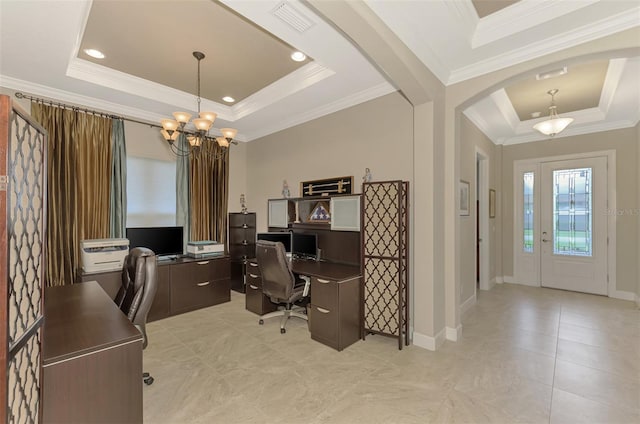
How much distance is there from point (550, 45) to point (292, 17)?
6.93ft

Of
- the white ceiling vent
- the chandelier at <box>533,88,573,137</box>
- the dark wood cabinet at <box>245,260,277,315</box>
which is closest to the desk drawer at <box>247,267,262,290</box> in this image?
the dark wood cabinet at <box>245,260,277,315</box>

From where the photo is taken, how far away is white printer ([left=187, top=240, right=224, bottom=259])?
13.4ft

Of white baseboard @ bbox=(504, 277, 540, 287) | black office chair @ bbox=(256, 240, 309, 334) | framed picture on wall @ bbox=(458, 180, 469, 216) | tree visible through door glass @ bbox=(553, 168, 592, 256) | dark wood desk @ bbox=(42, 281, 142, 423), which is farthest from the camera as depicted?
white baseboard @ bbox=(504, 277, 540, 287)

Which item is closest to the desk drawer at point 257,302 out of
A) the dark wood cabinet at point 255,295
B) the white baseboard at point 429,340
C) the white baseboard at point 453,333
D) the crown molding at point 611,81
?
the dark wood cabinet at point 255,295

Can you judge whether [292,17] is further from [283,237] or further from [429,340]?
[429,340]

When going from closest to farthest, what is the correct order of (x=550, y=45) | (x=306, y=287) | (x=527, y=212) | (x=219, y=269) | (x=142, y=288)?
(x=142, y=288) → (x=550, y=45) → (x=306, y=287) → (x=219, y=269) → (x=527, y=212)

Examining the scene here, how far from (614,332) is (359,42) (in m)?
4.09

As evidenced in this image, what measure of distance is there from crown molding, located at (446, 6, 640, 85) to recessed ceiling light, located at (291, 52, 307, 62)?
1.53 m

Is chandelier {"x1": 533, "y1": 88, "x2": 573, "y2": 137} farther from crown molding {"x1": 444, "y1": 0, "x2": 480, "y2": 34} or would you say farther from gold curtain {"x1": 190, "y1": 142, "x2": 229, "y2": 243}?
gold curtain {"x1": 190, "y1": 142, "x2": 229, "y2": 243}

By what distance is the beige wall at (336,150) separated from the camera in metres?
3.19

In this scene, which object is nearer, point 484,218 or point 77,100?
point 77,100

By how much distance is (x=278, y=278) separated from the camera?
3207mm

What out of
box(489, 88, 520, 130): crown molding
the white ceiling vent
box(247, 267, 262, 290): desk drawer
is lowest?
box(247, 267, 262, 290): desk drawer

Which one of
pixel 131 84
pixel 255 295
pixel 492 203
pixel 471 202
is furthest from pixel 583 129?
pixel 131 84
